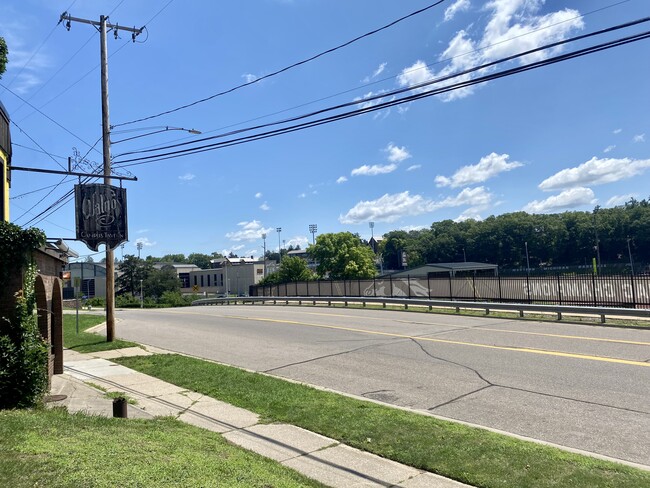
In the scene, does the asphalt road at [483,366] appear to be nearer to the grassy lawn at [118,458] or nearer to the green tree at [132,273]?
the grassy lawn at [118,458]

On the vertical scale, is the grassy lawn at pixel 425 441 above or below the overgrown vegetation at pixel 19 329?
below

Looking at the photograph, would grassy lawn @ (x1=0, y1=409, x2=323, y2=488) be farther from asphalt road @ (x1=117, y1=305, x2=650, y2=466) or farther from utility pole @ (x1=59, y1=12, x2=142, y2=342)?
utility pole @ (x1=59, y1=12, x2=142, y2=342)

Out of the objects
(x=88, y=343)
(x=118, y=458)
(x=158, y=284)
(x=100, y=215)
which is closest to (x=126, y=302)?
(x=158, y=284)

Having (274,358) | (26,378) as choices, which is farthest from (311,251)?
(26,378)

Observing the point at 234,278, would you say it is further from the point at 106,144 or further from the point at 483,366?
the point at 483,366

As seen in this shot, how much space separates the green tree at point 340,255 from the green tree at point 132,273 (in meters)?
31.1

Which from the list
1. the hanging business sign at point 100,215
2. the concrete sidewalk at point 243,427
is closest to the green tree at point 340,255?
the hanging business sign at point 100,215

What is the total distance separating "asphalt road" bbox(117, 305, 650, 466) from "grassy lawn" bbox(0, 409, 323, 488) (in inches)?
131

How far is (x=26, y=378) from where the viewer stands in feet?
21.8

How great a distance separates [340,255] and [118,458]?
65.9m

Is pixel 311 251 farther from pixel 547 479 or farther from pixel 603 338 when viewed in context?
pixel 547 479

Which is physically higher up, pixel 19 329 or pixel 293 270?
pixel 293 270

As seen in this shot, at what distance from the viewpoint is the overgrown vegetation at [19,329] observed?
6566 millimetres

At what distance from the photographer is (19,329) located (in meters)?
7.00
